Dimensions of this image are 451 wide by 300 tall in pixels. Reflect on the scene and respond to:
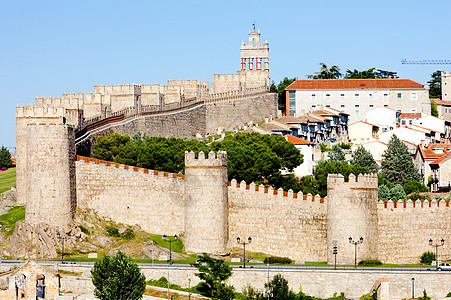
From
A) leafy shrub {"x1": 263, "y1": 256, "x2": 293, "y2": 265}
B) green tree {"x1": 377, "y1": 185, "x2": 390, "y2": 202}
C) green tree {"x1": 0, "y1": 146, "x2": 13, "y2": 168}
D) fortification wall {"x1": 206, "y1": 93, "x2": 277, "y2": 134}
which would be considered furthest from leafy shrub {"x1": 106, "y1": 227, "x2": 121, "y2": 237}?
green tree {"x1": 0, "y1": 146, "x2": 13, "y2": 168}

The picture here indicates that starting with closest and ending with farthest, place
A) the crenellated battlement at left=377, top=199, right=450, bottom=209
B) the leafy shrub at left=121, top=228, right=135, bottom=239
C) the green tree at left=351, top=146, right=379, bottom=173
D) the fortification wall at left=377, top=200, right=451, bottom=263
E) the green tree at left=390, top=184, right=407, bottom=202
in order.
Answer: the fortification wall at left=377, top=200, right=451, bottom=263, the crenellated battlement at left=377, top=199, right=450, bottom=209, the leafy shrub at left=121, top=228, right=135, bottom=239, the green tree at left=390, top=184, right=407, bottom=202, the green tree at left=351, top=146, right=379, bottom=173

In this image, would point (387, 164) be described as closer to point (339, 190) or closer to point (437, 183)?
point (437, 183)

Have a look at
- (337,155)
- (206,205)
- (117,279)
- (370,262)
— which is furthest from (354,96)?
(117,279)

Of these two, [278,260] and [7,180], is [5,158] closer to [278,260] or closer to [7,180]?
[7,180]

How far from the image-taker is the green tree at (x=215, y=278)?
6019cm

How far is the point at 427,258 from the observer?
222 feet

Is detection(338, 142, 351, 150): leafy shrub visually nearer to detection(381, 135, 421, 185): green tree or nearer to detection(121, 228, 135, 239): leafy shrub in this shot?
detection(381, 135, 421, 185): green tree

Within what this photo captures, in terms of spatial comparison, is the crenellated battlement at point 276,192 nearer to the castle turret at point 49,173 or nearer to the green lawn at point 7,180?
the castle turret at point 49,173

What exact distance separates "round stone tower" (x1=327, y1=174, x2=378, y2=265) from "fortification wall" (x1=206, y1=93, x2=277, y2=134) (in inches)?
1779

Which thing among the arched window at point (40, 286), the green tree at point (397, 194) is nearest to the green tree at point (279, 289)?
the arched window at point (40, 286)

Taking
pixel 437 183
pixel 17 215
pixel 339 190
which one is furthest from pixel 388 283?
pixel 437 183

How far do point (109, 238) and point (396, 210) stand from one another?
1985 centimetres

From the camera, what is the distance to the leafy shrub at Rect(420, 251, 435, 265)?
221 feet

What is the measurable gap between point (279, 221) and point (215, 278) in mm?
9688
